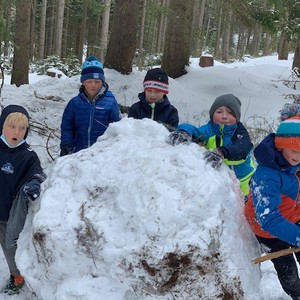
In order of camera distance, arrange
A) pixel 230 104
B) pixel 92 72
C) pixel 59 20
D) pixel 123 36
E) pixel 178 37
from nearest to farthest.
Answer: pixel 230 104
pixel 92 72
pixel 123 36
pixel 178 37
pixel 59 20

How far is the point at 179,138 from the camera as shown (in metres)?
2.92

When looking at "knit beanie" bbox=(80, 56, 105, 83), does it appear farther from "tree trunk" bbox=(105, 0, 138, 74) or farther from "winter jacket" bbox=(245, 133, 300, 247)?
"tree trunk" bbox=(105, 0, 138, 74)

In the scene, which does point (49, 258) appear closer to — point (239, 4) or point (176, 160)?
point (176, 160)

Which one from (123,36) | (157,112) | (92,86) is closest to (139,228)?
(157,112)

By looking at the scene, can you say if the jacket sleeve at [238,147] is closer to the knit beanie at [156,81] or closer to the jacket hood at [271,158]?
the jacket hood at [271,158]

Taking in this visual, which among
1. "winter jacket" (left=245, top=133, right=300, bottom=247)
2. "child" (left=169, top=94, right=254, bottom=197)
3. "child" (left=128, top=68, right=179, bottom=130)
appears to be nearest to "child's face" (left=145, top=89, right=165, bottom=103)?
"child" (left=128, top=68, right=179, bottom=130)

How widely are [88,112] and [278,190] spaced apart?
2.20 meters

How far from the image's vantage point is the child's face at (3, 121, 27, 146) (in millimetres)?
3098

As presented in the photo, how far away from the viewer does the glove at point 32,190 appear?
288 cm

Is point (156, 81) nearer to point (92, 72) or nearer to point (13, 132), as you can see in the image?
point (92, 72)

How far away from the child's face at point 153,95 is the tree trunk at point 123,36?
17.2 ft

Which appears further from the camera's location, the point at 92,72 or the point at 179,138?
the point at 92,72

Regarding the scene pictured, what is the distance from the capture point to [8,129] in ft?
10.2

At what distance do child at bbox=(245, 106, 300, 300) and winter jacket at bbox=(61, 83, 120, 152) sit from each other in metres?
1.92
